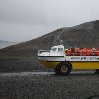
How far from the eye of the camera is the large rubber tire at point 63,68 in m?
21.3

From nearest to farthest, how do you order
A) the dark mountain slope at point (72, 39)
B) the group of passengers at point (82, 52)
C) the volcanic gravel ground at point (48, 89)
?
1. the volcanic gravel ground at point (48, 89)
2. the group of passengers at point (82, 52)
3. the dark mountain slope at point (72, 39)

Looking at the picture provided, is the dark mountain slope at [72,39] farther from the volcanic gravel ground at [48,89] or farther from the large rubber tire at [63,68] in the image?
the volcanic gravel ground at [48,89]

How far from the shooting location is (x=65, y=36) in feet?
214

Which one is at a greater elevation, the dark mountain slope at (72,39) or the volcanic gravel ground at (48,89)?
the dark mountain slope at (72,39)

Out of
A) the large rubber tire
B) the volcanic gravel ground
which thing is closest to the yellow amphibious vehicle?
the large rubber tire

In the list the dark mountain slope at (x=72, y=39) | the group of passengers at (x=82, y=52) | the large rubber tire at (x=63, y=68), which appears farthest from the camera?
the dark mountain slope at (x=72, y=39)

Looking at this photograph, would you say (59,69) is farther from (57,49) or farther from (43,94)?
(43,94)

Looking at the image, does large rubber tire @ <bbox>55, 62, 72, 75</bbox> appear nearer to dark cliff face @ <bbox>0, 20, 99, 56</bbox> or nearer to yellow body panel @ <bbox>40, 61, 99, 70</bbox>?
yellow body panel @ <bbox>40, 61, 99, 70</bbox>

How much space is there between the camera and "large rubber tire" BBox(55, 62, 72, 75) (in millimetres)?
21312

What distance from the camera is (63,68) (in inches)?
846

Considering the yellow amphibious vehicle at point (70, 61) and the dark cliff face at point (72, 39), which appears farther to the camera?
the dark cliff face at point (72, 39)

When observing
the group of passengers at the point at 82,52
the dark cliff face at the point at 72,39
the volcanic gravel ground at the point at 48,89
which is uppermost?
the dark cliff face at the point at 72,39

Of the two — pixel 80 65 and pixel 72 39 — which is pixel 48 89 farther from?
pixel 72 39

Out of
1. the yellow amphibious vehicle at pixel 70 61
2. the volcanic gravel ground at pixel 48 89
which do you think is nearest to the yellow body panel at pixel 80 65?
the yellow amphibious vehicle at pixel 70 61
